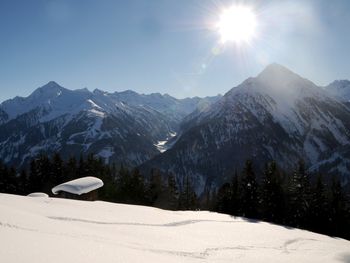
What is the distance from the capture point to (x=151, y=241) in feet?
52.9

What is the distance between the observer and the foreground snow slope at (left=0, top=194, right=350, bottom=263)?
1055cm

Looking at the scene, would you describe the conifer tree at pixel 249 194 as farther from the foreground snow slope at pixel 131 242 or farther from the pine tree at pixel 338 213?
the foreground snow slope at pixel 131 242

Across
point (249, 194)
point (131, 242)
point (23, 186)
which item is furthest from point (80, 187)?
point (23, 186)

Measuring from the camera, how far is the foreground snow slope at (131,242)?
34.6ft

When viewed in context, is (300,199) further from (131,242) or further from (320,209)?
(131,242)

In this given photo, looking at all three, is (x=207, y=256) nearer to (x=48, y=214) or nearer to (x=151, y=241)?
(x=151, y=241)

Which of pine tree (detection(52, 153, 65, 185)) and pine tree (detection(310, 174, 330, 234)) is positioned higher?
pine tree (detection(52, 153, 65, 185))

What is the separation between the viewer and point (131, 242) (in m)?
14.7

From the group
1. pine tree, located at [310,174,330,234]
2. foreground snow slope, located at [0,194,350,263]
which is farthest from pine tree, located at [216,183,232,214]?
foreground snow slope, located at [0,194,350,263]

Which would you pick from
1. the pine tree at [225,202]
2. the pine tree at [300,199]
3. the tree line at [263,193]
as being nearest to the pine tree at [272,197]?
the tree line at [263,193]

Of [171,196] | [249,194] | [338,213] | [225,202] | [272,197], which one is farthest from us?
[171,196]

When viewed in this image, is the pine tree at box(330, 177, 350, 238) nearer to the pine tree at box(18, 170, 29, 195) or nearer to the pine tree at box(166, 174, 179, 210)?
the pine tree at box(166, 174, 179, 210)

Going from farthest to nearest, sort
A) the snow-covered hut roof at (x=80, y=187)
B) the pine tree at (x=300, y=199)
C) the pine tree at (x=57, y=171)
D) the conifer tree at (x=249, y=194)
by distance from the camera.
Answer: the pine tree at (x=57, y=171) → the conifer tree at (x=249, y=194) → the pine tree at (x=300, y=199) → the snow-covered hut roof at (x=80, y=187)

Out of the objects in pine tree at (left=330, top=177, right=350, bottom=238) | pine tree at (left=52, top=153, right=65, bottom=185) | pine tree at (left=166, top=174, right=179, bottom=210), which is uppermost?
pine tree at (left=52, top=153, right=65, bottom=185)
